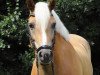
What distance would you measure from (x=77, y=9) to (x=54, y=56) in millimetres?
3390

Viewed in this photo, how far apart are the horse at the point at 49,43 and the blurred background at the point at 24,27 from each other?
2.45 m

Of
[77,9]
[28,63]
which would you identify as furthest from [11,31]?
[77,9]

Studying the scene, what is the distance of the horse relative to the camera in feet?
14.3

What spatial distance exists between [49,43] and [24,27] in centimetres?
318

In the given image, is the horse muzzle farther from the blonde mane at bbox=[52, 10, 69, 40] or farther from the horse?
the blonde mane at bbox=[52, 10, 69, 40]

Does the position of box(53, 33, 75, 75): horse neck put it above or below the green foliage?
above

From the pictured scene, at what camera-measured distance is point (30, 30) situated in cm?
453

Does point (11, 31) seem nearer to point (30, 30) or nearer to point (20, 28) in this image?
point (20, 28)

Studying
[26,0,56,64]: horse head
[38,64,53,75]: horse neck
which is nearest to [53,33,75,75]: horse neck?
[38,64,53,75]: horse neck

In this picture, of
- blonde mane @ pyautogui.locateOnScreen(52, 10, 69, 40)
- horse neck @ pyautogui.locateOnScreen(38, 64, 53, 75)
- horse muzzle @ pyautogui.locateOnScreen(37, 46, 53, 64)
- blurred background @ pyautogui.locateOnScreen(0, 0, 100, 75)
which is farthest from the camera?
blurred background @ pyautogui.locateOnScreen(0, 0, 100, 75)

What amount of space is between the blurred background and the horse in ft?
8.04

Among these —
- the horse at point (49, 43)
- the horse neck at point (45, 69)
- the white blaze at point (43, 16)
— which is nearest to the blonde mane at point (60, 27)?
the horse at point (49, 43)

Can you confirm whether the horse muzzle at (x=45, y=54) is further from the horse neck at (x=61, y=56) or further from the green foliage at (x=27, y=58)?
the green foliage at (x=27, y=58)

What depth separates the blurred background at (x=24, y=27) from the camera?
7.46 meters
